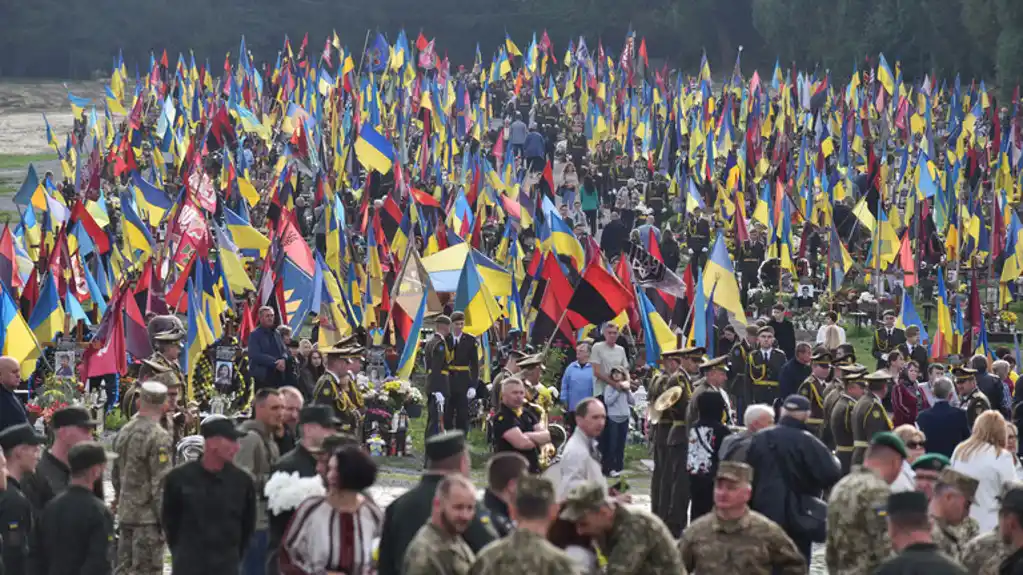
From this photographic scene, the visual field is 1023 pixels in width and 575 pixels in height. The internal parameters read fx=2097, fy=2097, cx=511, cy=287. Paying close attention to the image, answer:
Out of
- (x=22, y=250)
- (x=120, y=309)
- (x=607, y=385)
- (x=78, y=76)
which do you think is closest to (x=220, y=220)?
(x=22, y=250)

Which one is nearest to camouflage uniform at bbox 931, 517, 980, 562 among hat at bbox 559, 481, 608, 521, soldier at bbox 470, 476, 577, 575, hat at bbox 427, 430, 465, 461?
hat at bbox 559, 481, 608, 521

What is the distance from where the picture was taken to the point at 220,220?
33.2 meters

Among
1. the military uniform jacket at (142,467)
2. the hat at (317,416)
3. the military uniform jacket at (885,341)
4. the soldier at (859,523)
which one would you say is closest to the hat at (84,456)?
the military uniform jacket at (142,467)

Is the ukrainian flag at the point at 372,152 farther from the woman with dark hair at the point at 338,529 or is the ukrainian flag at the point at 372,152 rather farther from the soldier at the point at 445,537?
the soldier at the point at 445,537

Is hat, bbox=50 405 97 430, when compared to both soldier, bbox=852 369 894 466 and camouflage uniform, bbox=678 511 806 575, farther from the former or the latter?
soldier, bbox=852 369 894 466

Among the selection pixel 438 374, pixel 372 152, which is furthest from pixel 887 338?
pixel 372 152

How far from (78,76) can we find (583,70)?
30.6 metres

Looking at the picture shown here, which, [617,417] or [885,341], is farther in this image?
[885,341]

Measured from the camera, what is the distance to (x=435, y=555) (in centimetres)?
874

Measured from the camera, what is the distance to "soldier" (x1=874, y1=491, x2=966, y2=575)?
28.7 feet

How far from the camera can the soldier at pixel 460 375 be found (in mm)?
20125

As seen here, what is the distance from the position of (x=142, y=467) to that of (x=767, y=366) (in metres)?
9.91

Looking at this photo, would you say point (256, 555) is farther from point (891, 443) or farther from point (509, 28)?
point (509, 28)

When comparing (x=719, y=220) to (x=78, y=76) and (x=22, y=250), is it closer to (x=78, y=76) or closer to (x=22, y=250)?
(x=22, y=250)
